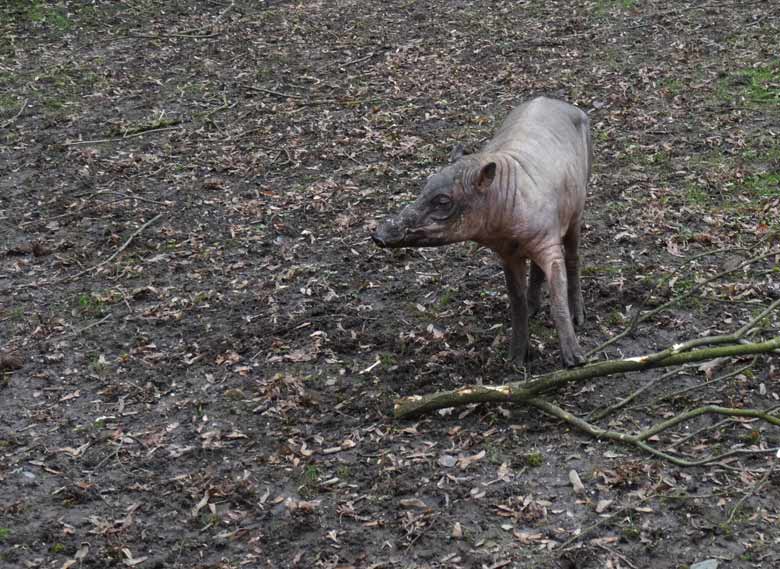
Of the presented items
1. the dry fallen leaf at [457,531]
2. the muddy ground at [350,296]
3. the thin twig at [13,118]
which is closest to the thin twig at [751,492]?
the muddy ground at [350,296]

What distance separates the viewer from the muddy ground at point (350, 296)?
16.3ft

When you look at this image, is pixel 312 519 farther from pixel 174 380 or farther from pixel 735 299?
pixel 735 299

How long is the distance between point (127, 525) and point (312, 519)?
37.0 inches

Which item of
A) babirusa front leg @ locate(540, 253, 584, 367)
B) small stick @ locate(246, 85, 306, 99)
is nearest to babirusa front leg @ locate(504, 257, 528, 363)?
babirusa front leg @ locate(540, 253, 584, 367)

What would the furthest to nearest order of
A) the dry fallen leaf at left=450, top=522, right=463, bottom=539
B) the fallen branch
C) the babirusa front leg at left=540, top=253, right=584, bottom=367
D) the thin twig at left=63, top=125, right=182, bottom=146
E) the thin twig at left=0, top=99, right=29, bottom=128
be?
the thin twig at left=0, top=99, right=29, bottom=128, the thin twig at left=63, top=125, right=182, bottom=146, the babirusa front leg at left=540, top=253, right=584, bottom=367, the fallen branch, the dry fallen leaf at left=450, top=522, right=463, bottom=539

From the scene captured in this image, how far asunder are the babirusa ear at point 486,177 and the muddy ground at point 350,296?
124 centimetres

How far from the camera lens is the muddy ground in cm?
496

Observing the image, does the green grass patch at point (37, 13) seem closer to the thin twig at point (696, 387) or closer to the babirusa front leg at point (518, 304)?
the babirusa front leg at point (518, 304)

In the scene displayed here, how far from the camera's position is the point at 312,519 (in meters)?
5.01

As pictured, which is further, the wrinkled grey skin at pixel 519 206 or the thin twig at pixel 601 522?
the wrinkled grey skin at pixel 519 206

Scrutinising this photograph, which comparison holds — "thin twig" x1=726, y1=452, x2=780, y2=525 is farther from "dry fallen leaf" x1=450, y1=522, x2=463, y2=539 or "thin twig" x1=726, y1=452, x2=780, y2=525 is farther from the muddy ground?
"dry fallen leaf" x1=450, y1=522, x2=463, y2=539

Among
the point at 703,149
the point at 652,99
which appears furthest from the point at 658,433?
the point at 652,99

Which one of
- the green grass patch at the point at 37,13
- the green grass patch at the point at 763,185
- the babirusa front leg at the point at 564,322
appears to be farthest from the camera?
Answer: the green grass patch at the point at 37,13

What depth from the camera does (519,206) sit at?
5.61m
